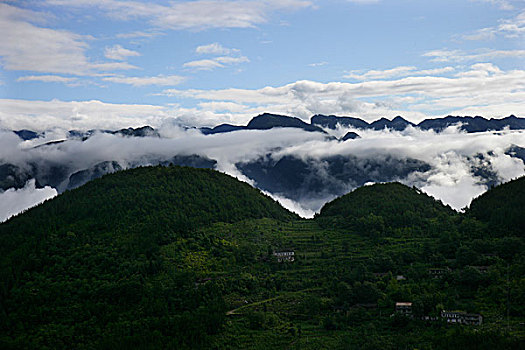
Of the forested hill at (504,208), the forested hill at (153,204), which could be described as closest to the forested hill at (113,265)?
the forested hill at (153,204)

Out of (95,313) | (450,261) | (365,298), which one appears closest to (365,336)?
(365,298)

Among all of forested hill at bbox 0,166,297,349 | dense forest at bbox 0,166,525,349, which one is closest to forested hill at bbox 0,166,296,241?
forested hill at bbox 0,166,297,349

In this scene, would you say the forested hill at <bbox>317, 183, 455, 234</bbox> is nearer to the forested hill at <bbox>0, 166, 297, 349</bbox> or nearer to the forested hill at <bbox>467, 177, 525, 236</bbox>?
the forested hill at <bbox>467, 177, 525, 236</bbox>

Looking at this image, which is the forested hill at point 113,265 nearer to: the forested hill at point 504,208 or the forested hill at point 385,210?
the forested hill at point 385,210

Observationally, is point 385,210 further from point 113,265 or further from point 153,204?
point 113,265

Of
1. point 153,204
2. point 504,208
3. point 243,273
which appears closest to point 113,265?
point 243,273

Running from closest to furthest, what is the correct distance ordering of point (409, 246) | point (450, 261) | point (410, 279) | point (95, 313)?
1. point (95, 313)
2. point (410, 279)
3. point (450, 261)
4. point (409, 246)

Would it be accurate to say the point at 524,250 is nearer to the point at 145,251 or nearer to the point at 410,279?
the point at 410,279
